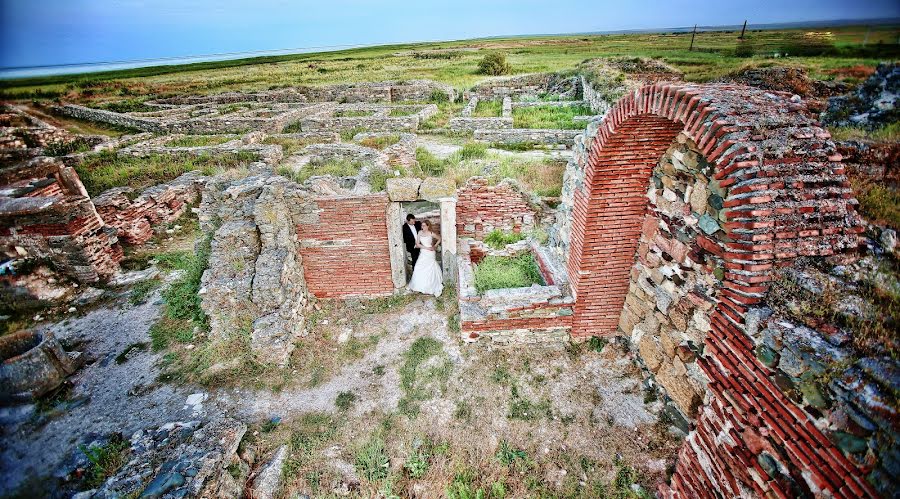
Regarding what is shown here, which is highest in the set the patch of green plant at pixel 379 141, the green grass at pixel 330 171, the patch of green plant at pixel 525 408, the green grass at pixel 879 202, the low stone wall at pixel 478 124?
the green grass at pixel 879 202

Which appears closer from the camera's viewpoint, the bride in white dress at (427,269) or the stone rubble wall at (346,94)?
the bride in white dress at (427,269)

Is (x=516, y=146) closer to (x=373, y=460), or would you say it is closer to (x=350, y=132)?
(x=350, y=132)

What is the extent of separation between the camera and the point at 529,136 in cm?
1445

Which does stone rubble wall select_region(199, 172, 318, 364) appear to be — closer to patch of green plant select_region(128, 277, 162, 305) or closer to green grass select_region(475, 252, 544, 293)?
patch of green plant select_region(128, 277, 162, 305)

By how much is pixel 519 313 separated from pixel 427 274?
233 cm

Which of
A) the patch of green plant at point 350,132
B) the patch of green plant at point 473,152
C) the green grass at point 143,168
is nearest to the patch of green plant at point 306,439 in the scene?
the patch of green plant at point 473,152

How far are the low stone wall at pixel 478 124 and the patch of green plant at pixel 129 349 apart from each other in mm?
13417

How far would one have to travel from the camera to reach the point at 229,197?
22.5ft

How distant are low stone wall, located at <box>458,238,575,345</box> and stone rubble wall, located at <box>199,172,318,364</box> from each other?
315 centimetres

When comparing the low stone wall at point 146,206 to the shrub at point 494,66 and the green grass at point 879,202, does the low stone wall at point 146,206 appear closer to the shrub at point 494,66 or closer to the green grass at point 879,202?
the green grass at point 879,202

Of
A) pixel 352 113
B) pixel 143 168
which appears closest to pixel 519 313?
pixel 143 168

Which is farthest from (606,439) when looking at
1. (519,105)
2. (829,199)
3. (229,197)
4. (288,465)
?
(519,105)

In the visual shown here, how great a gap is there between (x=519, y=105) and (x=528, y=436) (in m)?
18.0

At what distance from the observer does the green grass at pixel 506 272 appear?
658 centimetres
